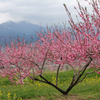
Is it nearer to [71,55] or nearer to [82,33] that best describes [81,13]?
[82,33]

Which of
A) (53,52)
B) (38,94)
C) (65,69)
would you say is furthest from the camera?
(65,69)

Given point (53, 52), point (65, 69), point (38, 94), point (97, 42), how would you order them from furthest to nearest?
point (65, 69) < point (38, 94) < point (53, 52) < point (97, 42)

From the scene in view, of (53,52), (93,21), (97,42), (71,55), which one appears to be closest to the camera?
(97,42)

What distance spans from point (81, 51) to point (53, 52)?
8.53ft

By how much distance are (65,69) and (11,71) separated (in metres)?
14.0

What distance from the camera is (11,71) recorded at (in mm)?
9945

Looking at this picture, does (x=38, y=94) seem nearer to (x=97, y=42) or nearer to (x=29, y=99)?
(x=29, y=99)

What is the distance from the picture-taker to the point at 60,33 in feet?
31.7

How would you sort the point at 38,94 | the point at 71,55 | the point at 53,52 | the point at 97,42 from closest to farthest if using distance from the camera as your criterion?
1. the point at 97,42
2. the point at 71,55
3. the point at 53,52
4. the point at 38,94

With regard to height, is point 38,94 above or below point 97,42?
below

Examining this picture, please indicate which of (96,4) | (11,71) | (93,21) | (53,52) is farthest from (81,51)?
(11,71)

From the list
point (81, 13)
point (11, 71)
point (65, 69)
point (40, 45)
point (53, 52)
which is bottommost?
point (65, 69)

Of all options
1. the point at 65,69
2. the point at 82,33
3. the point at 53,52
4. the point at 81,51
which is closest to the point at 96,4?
the point at 82,33

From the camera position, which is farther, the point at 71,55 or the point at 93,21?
the point at 71,55
